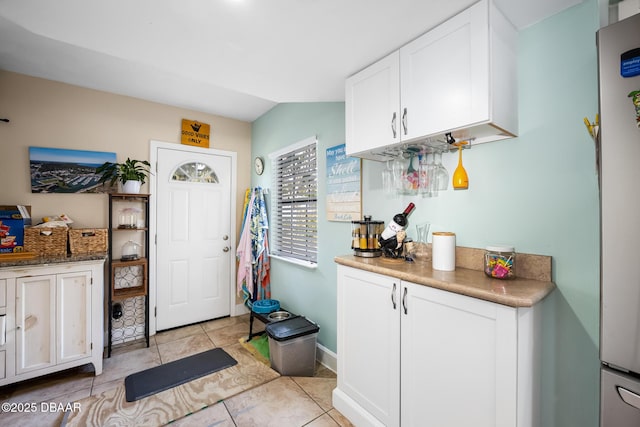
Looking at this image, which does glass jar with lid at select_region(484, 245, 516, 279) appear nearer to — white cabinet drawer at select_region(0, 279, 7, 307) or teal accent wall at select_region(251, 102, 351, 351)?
teal accent wall at select_region(251, 102, 351, 351)

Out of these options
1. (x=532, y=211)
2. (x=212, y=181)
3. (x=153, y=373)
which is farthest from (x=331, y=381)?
(x=212, y=181)

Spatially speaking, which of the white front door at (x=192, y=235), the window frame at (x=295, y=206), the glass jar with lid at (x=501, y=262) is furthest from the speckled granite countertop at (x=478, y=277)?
the white front door at (x=192, y=235)

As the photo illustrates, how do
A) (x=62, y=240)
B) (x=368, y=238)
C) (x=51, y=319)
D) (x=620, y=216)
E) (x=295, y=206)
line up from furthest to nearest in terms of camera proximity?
(x=295, y=206)
(x=62, y=240)
(x=51, y=319)
(x=368, y=238)
(x=620, y=216)

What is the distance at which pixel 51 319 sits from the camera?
2088mm

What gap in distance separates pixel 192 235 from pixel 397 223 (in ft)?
8.78

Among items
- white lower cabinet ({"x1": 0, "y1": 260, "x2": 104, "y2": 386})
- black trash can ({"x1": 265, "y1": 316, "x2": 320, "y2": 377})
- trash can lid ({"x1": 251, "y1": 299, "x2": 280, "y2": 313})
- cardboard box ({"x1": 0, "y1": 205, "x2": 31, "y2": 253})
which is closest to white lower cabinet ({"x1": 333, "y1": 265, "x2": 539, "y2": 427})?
black trash can ({"x1": 265, "y1": 316, "x2": 320, "y2": 377})

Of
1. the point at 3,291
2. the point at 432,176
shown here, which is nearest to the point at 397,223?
the point at 432,176

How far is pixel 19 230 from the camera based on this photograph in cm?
226

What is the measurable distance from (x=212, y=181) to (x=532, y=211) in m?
3.33

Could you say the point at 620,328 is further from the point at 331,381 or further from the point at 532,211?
the point at 331,381

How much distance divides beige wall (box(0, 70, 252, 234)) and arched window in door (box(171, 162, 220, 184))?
0.33 m

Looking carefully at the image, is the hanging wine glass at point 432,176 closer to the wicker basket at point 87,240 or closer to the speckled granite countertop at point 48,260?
the speckled granite countertop at point 48,260

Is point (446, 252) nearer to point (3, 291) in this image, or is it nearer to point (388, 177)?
point (388, 177)

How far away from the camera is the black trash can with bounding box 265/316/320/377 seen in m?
2.20
